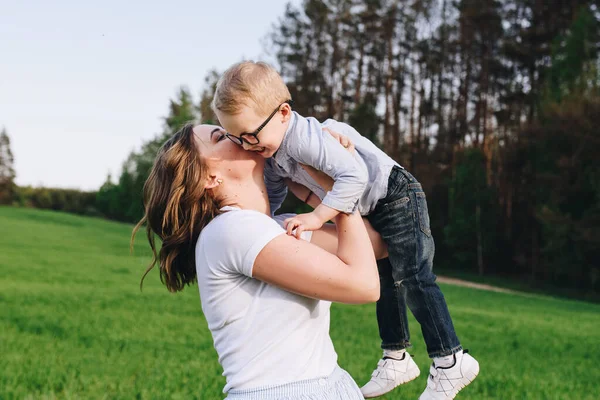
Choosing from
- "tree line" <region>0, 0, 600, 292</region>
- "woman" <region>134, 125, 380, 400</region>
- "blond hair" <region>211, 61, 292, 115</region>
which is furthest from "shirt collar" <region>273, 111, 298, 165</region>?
"tree line" <region>0, 0, 600, 292</region>

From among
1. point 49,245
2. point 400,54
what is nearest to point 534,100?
point 400,54

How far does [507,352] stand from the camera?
8.60 m

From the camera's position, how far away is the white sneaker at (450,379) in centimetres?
265

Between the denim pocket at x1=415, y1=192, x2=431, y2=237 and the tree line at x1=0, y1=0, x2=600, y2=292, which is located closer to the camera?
the denim pocket at x1=415, y1=192, x2=431, y2=237

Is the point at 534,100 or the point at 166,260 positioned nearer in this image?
the point at 166,260

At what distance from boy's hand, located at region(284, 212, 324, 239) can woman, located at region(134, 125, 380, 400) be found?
101 mm

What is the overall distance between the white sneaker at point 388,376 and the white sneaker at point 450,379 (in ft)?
0.56

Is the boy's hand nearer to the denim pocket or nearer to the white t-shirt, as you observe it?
the white t-shirt

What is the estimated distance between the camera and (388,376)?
2855mm

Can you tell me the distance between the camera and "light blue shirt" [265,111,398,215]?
2381mm

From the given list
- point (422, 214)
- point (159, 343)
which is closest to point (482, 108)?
point (159, 343)

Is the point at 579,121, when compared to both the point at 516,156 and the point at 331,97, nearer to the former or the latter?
the point at 516,156

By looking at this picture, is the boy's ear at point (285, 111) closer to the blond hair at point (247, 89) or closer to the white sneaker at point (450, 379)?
the blond hair at point (247, 89)

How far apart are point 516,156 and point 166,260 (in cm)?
2965
